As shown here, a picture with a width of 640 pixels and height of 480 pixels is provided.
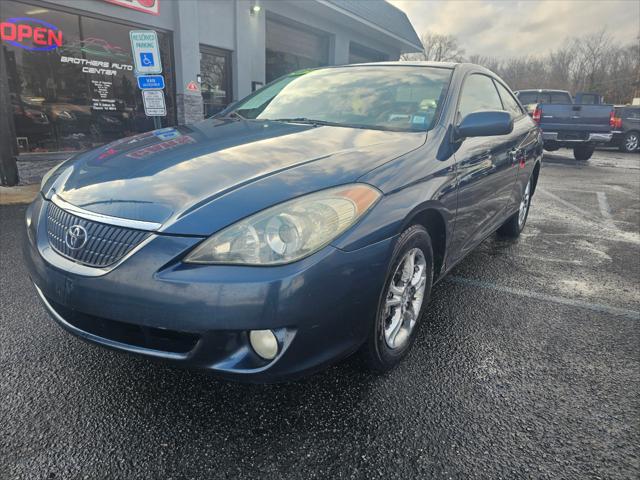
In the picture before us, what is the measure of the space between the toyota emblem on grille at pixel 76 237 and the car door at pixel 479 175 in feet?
6.22

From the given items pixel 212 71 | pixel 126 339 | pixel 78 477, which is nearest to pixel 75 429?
pixel 78 477

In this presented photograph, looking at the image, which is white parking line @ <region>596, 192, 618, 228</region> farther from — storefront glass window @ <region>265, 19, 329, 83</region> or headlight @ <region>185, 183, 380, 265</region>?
storefront glass window @ <region>265, 19, 329, 83</region>

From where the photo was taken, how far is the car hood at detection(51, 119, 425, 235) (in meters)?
1.71

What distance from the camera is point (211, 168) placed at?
1943mm

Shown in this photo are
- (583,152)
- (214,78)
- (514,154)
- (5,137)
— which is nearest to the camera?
(514,154)

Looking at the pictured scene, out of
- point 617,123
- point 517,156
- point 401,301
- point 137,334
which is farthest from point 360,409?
point 617,123

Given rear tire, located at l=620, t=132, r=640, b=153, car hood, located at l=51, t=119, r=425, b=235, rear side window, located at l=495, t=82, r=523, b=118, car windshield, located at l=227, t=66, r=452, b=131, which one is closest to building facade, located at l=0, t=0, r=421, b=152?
car windshield, located at l=227, t=66, r=452, b=131

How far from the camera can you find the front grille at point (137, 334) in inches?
63.8

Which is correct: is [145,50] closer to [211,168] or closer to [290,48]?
[211,168]

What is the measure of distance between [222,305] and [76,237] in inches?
27.7

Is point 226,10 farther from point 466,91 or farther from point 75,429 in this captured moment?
point 75,429

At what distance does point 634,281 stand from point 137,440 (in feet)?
12.6

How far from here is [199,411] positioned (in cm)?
187

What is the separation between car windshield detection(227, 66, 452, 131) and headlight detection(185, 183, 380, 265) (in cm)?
108
